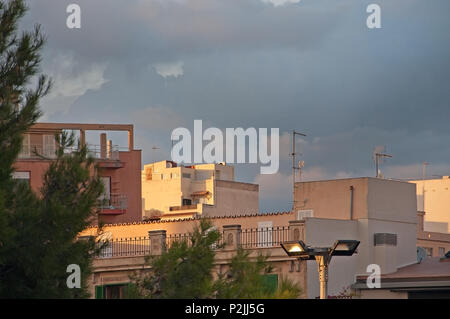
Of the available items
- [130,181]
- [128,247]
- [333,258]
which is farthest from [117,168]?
[333,258]

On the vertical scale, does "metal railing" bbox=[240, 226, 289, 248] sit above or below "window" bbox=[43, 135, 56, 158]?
below

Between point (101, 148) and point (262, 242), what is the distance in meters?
24.7

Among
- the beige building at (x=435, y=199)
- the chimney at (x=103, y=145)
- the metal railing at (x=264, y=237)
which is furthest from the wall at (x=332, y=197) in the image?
the beige building at (x=435, y=199)

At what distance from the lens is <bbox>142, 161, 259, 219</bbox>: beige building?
2881 inches

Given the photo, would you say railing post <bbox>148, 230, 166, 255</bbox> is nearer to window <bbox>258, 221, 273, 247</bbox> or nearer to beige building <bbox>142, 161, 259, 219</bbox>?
window <bbox>258, 221, 273, 247</bbox>

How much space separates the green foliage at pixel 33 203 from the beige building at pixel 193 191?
49.6 m

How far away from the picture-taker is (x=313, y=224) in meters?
33.8

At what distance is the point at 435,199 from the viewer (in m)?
66.5

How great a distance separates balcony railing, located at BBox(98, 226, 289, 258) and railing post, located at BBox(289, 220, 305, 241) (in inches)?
10.7

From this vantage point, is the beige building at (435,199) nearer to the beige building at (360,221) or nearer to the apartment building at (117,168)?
the apartment building at (117,168)

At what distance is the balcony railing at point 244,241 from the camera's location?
34.5 metres

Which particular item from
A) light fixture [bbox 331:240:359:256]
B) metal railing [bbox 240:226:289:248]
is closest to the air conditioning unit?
metal railing [bbox 240:226:289:248]

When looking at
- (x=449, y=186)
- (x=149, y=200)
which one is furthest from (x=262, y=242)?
(x=149, y=200)

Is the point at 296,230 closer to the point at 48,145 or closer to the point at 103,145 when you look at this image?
the point at 48,145
